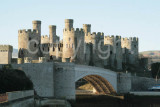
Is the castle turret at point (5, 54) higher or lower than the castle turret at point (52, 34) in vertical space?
lower

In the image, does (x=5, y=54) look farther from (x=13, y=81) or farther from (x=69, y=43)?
(x=69, y=43)

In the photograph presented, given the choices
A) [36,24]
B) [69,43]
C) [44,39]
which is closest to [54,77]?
[69,43]

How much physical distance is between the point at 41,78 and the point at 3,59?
962 cm

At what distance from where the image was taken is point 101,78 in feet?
184

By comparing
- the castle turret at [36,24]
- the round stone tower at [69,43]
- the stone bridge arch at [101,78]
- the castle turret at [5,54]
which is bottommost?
the stone bridge arch at [101,78]

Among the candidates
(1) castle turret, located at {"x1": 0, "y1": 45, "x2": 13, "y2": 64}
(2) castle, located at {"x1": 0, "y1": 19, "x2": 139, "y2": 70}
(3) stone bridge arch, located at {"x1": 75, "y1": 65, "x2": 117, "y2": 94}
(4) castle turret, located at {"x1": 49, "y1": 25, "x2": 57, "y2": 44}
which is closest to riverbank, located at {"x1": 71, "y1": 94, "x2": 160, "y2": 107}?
(3) stone bridge arch, located at {"x1": 75, "y1": 65, "x2": 117, "y2": 94}

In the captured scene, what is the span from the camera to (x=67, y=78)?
41.7 metres

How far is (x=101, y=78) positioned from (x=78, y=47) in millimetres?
8985

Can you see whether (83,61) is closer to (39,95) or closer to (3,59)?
(3,59)

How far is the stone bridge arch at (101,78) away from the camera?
4966cm

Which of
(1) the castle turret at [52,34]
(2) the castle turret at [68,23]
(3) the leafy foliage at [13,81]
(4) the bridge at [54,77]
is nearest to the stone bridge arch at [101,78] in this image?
(4) the bridge at [54,77]

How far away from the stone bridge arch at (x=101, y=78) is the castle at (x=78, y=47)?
4.84 metres

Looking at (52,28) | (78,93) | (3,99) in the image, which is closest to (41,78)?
(3,99)

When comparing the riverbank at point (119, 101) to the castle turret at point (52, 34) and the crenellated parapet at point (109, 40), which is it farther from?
the crenellated parapet at point (109, 40)
